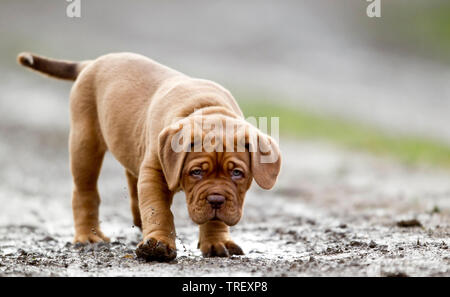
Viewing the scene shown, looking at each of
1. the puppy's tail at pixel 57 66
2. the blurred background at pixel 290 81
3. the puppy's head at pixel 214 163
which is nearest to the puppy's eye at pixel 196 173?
the puppy's head at pixel 214 163

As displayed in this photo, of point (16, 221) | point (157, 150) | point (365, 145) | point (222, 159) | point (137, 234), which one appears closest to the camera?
point (222, 159)

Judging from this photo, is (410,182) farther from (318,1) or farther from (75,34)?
(318,1)

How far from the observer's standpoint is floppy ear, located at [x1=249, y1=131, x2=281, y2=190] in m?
5.92

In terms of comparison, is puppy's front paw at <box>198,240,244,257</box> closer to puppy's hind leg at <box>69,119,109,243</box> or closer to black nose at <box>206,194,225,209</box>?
black nose at <box>206,194,225,209</box>

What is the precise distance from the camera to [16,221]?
952cm

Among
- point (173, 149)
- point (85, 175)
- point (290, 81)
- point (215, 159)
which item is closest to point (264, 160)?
point (215, 159)

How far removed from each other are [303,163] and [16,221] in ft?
25.4

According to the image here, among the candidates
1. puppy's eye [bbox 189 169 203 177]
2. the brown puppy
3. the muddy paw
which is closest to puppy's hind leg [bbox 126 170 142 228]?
the brown puppy

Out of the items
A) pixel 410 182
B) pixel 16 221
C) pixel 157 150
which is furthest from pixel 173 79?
pixel 410 182

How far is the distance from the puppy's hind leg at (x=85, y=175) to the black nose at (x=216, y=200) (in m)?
2.36

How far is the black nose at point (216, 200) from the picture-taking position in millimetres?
5695

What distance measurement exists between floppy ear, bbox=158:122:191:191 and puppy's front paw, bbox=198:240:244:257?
0.81m

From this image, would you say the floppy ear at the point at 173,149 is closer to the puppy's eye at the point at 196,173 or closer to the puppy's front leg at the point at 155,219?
the puppy's eye at the point at 196,173

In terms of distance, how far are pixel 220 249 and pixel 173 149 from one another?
111cm
